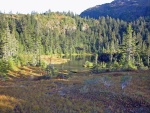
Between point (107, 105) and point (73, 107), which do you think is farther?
point (107, 105)

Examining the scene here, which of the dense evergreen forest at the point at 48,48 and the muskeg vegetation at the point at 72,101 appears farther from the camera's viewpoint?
the dense evergreen forest at the point at 48,48

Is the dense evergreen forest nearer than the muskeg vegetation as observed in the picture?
No

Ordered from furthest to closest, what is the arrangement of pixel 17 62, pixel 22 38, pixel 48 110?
1. pixel 22 38
2. pixel 17 62
3. pixel 48 110

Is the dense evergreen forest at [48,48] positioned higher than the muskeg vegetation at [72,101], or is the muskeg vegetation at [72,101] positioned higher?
the dense evergreen forest at [48,48]

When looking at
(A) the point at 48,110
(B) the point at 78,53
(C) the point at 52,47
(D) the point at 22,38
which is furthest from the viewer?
(B) the point at 78,53

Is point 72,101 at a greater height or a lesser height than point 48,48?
lesser

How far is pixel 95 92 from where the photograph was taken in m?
26.7

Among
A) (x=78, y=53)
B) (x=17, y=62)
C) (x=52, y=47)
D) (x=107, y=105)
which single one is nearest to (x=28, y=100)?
(x=107, y=105)

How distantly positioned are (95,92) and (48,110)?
7.75m

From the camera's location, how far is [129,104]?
78.1 feet

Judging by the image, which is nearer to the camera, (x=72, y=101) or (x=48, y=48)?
(x=72, y=101)

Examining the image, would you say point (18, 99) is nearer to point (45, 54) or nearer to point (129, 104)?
point (129, 104)

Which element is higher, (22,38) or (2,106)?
(22,38)

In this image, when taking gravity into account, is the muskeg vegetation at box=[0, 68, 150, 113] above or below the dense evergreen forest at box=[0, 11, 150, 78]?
below
